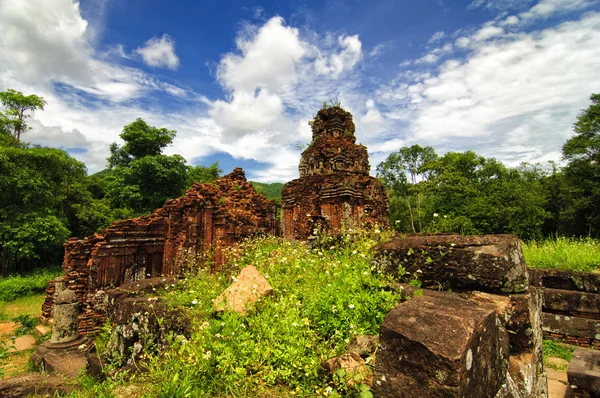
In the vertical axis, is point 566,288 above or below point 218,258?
below

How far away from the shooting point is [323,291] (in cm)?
304

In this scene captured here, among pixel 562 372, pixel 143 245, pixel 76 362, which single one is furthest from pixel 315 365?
pixel 143 245

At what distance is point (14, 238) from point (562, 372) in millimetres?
24235

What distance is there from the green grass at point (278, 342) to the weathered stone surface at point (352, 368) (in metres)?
0.04

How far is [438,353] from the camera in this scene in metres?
1.46

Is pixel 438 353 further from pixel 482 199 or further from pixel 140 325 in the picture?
pixel 482 199

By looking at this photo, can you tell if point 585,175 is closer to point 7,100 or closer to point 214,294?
point 214,294

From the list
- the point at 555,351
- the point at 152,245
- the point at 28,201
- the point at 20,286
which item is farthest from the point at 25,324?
the point at 555,351

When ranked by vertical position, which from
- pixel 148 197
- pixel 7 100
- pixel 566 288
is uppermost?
pixel 7 100

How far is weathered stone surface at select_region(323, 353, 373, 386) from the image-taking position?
1.86 m

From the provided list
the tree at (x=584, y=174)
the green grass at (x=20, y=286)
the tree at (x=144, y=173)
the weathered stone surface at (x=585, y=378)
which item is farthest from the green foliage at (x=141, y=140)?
the tree at (x=584, y=174)

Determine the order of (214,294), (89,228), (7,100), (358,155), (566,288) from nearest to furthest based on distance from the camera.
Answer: (214,294)
(566,288)
(358,155)
(7,100)
(89,228)

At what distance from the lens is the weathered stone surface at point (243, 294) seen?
9.65ft

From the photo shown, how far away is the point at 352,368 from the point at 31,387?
393 cm
